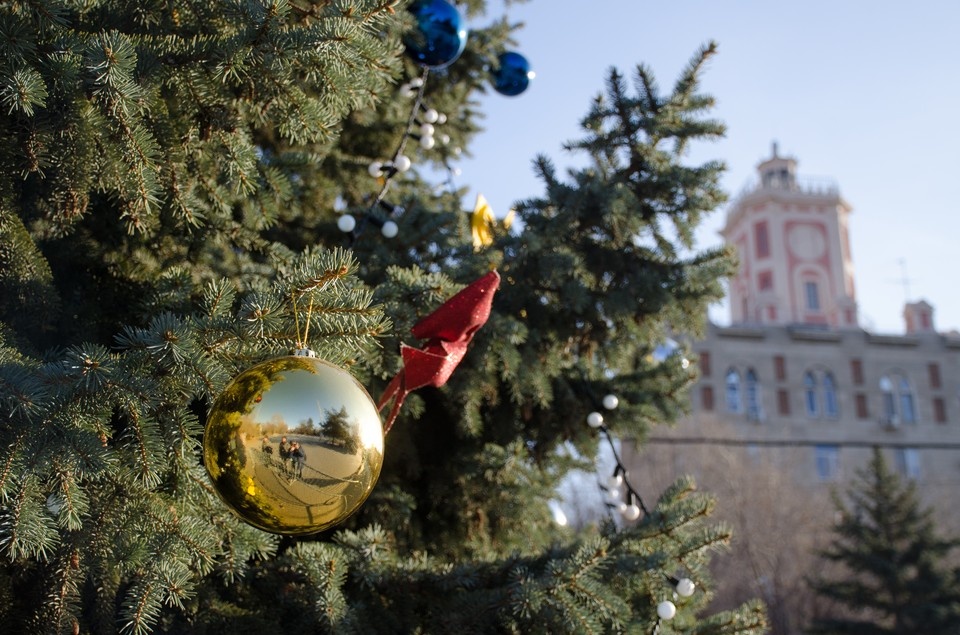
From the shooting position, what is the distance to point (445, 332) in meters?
2.04

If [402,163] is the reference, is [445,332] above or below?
below

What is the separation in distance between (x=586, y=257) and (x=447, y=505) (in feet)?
3.60

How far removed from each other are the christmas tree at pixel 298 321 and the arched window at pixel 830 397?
29209 millimetres

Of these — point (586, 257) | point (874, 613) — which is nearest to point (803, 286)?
point (874, 613)

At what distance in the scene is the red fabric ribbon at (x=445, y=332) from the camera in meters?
2.00

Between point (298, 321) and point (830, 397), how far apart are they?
31766 mm

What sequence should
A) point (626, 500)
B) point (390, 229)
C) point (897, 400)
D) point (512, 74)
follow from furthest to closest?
point (897, 400), point (512, 74), point (626, 500), point (390, 229)

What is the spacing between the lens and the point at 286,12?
171cm

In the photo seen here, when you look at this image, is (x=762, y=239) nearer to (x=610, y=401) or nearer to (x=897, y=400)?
(x=897, y=400)

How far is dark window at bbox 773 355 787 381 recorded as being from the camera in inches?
1182

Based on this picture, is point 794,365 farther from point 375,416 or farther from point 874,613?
point 375,416

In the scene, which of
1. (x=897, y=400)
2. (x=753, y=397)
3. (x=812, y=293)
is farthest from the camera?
(x=812, y=293)

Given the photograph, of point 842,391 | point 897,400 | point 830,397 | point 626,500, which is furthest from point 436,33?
point 897,400

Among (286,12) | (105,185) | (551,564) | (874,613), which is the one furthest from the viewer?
(874,613)
